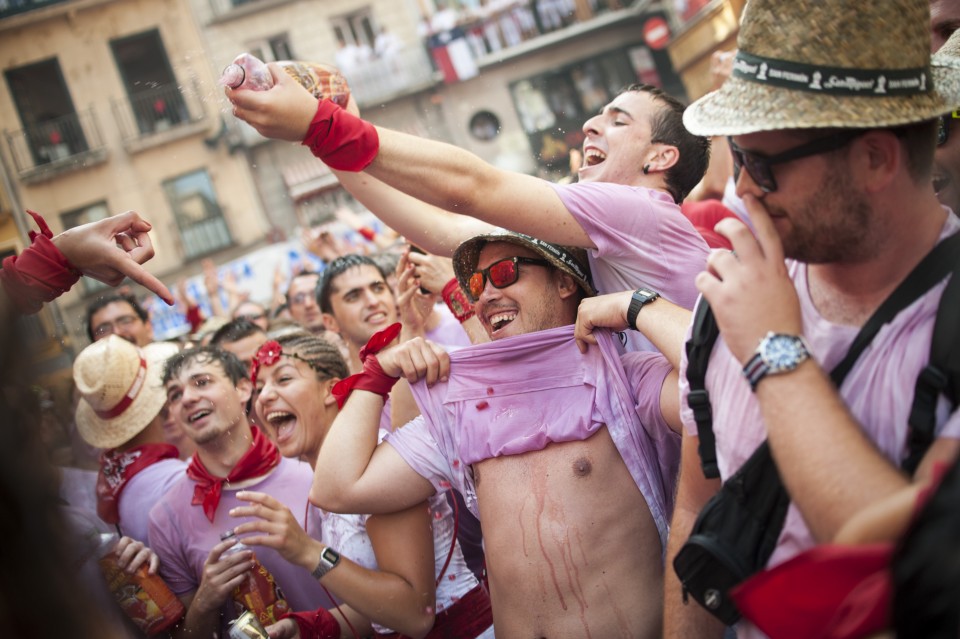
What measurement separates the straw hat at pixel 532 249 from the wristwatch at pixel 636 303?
42 centimetres

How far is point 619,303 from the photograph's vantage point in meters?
2.73

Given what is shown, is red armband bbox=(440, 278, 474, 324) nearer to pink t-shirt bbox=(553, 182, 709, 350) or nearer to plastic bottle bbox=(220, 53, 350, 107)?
pink t-shirt bbox=(553, 182, 709, 350)

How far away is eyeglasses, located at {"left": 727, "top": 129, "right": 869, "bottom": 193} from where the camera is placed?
1.73 m

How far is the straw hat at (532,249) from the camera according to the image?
10.0 ft

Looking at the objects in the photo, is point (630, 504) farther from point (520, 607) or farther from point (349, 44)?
point (349, 44)

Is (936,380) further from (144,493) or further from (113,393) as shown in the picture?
(113,393)

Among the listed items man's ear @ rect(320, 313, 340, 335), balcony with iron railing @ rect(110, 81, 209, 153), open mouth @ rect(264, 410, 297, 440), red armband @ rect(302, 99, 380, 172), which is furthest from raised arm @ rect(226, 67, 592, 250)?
balcony with iron railing @ rect(110, 81, 209, 153)

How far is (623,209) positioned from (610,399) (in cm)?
67

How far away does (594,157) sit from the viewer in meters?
3.54

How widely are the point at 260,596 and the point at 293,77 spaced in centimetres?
216

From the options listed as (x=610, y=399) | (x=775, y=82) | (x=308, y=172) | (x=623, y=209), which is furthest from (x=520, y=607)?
(x=308, y=172)

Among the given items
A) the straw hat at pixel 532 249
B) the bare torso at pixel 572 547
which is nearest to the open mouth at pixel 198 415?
Answer: the straw hat at pixel 532 249

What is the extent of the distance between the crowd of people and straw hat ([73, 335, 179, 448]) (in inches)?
0.8

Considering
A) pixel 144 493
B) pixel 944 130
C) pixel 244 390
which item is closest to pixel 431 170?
pixel 944 130
